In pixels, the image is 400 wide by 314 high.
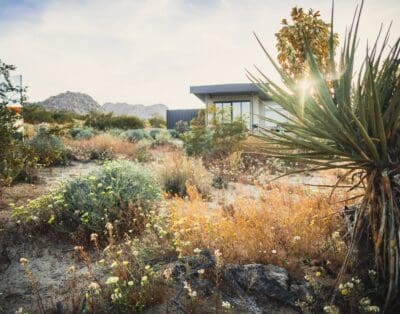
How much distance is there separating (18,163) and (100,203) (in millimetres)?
1532

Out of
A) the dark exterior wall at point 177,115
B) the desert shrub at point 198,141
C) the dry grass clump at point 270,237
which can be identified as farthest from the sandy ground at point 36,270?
the dark exterior wall at point 177,115

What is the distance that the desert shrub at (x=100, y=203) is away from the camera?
4.21 metres

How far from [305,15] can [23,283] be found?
953cm

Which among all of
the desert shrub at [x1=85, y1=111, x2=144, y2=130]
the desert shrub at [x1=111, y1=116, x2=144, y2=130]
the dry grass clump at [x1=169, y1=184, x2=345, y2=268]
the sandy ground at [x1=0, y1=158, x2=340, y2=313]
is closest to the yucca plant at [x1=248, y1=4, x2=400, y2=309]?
→ the dry grass clump at [x1=169, y1=184, x2=345, y2=268]

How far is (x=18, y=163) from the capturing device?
4.55 m

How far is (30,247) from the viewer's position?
4094 millimetres

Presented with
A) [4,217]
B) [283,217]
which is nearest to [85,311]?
[283,217]

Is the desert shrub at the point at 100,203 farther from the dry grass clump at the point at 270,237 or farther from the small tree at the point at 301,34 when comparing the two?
the small tree at the point at 301,34

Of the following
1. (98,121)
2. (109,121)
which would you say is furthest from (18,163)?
(109,121)

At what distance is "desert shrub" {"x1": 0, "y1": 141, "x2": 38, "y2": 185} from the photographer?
4636 mm

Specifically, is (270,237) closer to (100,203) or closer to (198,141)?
(100,203)

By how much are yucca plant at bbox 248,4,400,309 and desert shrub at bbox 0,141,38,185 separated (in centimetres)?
411

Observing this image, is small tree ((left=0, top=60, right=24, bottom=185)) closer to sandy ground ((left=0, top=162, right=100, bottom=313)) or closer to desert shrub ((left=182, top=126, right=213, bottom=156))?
sandy ground ((left=0, top=162, right=100, bottom=313))

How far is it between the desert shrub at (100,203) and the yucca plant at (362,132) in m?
2.69
